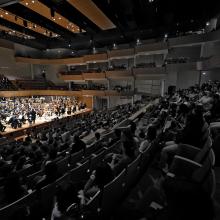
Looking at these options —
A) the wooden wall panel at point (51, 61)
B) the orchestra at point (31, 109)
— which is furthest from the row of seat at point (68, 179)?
the wooden wall panel at point (51, 61)

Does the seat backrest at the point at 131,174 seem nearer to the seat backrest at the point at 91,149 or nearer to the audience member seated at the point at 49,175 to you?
the audience member seated at the point at 49,175

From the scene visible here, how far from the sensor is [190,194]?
3.50 ft

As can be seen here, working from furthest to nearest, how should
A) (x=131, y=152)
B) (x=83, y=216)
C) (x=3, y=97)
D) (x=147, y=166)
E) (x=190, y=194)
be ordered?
(x=3, y=97) < (x=147, y=166) < (x=131, y=152) < (x=83, y=216) < (x=190, y=194)

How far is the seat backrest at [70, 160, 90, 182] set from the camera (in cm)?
305

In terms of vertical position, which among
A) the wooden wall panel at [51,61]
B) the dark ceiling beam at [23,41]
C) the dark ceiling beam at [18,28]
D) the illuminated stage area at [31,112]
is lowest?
the illuminated stage area at [31,112]

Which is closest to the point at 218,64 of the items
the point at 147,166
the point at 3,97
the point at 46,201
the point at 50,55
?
the point at 147,166

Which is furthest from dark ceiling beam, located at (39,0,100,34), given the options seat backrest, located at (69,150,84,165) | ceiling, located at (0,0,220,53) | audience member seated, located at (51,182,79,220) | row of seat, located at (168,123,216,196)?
audience member seated, located at (51,182,79,220)

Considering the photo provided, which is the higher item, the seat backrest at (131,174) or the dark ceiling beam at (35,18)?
the dark ceiling beam at (35,18)

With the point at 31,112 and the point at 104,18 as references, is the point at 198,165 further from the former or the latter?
the point at 31,112

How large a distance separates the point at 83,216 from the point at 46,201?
1.06 meters

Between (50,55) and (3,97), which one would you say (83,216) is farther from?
(50,55)

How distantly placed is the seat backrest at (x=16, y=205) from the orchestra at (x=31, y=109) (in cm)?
1077

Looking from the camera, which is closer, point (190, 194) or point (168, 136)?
point (190, 194)

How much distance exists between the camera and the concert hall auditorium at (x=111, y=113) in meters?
1.92
